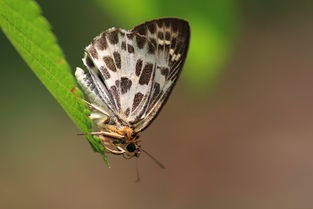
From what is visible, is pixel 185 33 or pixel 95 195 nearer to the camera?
pixel 185 33

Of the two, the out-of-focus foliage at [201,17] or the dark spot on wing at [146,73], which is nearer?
the out-of-focus foliage at [201,17]

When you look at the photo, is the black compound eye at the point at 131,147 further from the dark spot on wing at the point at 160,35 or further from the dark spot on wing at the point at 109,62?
the dark spot on wing at the point at 160,35

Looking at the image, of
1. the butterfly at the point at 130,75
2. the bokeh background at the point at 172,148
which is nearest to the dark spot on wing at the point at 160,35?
the butterfly at the point at 130,75

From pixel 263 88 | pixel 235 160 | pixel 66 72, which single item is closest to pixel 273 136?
pixel 235 160

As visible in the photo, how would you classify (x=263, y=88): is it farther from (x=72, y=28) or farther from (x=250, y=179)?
(x=72, y=28)

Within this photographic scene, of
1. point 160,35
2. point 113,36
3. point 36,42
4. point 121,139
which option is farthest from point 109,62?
point 36,42

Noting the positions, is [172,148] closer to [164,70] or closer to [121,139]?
[121,139]
